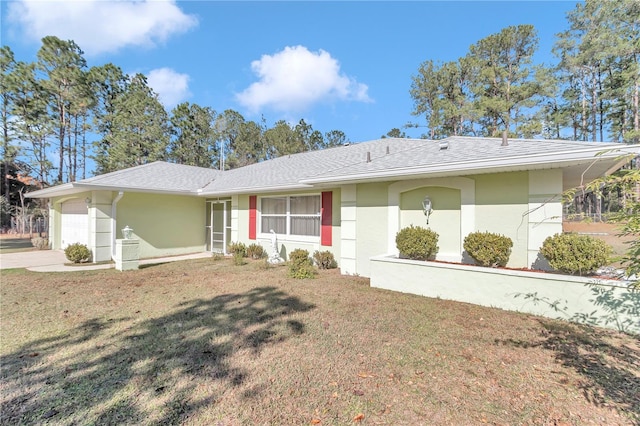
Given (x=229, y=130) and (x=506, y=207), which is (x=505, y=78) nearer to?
(x=506, y=207)

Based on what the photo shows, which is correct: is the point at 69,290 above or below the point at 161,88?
below

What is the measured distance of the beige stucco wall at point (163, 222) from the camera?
11.1m

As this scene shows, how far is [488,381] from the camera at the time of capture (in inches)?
119

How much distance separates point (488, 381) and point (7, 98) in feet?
108

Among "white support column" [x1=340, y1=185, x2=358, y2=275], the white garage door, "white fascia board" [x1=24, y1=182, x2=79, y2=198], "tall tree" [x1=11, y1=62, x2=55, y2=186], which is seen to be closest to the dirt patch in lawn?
"white support column" [x1=340, y1=185, x2=358, y2=275]

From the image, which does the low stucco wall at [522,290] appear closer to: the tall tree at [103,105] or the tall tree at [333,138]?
the tall tree at [103,105]

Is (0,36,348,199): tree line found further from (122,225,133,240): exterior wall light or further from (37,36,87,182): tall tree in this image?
(122,225,133,240): exterior wall light

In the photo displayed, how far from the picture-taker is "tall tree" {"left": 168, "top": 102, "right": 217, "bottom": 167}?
2861 centimetres

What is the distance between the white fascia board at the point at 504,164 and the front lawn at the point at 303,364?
2.80 meters

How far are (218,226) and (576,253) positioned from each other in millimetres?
12556

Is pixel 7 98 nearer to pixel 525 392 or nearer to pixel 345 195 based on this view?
pixel 345 195

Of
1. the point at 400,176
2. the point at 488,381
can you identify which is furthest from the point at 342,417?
the point at 400,176

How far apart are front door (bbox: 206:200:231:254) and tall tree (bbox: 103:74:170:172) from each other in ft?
56.5

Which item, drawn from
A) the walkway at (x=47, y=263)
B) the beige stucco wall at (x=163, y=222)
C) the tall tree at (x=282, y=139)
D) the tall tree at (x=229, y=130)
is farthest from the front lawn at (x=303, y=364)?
the tall tree at (x=229, y=130)
